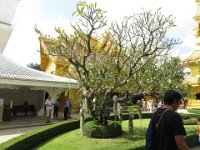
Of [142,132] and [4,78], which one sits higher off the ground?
[4,78]

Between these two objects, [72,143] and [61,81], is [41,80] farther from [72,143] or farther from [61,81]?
[72,143]

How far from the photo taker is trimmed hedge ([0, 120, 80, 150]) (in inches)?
312

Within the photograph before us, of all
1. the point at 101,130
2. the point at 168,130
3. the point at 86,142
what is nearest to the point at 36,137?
the point at 86,142

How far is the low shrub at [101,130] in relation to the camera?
10289 mm

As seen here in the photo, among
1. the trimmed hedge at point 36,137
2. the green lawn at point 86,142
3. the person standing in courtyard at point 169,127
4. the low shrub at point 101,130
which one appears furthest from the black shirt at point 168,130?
the low shrub at point 101,130

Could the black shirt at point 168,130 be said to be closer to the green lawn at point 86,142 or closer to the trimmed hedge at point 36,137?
the green lawn at point 86,142

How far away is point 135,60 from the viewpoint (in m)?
11.3

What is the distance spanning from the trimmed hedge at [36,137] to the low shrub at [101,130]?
1.44 metres

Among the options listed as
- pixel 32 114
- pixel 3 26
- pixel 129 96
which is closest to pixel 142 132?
pixel 129 96

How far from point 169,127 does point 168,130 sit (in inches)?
1.8

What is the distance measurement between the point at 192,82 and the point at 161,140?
92.2ft

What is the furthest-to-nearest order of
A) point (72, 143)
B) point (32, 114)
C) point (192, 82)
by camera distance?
point (192, 82) → point (32, 114) → point (72, 143)

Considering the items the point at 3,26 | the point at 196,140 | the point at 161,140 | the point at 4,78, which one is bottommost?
the point at 196,140

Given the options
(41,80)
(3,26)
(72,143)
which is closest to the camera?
(72,143)
